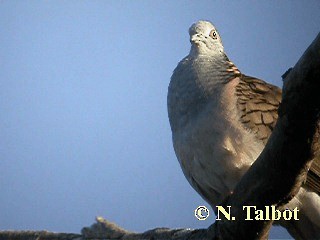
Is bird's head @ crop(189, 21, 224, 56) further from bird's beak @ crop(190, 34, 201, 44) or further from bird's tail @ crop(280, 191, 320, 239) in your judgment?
bird's tail @ crop(280, 191, 320, 239)

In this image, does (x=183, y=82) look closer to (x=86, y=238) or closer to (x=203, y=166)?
(x=203, y=166)

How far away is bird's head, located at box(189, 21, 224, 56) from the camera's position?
479 cm

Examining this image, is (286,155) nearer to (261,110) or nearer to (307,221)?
(261,110)

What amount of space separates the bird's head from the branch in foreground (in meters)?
2.44

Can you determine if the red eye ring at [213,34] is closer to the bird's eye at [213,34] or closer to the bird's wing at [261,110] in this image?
the bird's eye at [213,34]

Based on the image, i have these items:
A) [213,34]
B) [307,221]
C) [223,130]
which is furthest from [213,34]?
[307,221]

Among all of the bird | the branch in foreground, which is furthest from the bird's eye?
the branch in foreground

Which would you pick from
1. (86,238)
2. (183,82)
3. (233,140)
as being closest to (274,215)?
(233,140)

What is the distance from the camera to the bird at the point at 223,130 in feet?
12.8

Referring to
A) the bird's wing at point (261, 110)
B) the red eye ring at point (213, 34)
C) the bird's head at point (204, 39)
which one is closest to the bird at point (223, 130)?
the bird's wing at point (261, 110)

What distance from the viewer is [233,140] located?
3.92 m

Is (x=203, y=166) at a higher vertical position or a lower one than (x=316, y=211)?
higher

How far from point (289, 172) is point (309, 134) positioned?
194 millimetres

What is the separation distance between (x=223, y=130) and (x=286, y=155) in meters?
1.87
